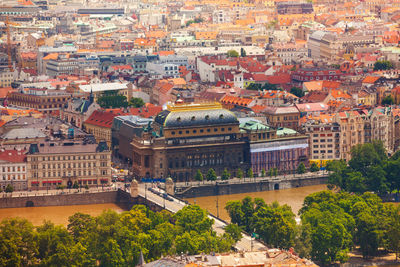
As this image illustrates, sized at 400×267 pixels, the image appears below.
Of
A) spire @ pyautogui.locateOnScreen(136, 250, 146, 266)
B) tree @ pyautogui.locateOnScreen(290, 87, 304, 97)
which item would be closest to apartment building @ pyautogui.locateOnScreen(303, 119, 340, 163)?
tree @ pyautogui.locateOnScreen(290, 87, 304, 97)

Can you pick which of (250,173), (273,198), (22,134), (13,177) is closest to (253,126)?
(250,173)

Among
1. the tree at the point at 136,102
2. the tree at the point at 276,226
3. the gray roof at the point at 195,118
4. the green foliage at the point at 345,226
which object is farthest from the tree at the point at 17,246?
the tree at the point at 136,102

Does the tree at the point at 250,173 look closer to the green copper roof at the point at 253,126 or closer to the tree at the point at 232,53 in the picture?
the green copper roof at the point at 253,126

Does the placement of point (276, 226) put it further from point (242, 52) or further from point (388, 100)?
point (242, 52)

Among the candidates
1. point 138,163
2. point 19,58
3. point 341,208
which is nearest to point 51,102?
point 138,163

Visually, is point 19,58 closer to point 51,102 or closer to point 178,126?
point 51,102
